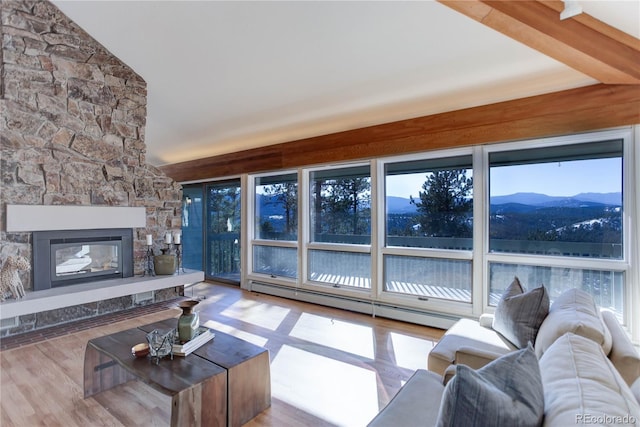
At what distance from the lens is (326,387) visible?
2.37 meters

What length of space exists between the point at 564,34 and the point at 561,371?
2115mm

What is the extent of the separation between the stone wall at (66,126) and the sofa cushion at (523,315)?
4550 mm

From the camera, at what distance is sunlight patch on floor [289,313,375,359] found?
3061 millimetres

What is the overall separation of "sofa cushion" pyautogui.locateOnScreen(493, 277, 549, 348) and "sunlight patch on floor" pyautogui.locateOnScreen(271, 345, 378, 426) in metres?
1.04

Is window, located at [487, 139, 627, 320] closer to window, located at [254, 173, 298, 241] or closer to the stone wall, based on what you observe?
window, located at [254, 173, 298, 241]

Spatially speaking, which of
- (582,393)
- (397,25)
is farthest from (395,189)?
(582,393)

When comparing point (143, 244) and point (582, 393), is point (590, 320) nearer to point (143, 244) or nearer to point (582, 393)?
point (582, 393)

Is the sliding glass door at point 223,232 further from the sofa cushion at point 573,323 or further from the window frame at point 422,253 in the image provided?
the sofa cushion at point 573,323

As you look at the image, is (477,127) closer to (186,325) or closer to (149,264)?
(186,325)

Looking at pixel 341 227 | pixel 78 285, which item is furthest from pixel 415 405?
pixel 78 285

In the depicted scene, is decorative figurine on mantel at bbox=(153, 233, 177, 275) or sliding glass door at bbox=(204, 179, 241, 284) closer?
decorative figurine on mantel at bbox=(153, 233, 177, 275)

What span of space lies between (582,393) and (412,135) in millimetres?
3146

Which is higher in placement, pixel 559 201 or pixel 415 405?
pixel 559 201

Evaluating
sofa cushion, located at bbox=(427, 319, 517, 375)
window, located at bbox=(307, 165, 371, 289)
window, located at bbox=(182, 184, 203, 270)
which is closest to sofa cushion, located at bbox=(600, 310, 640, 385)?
sofa cushion, located at bbox=(427, 319, 517, 375)
